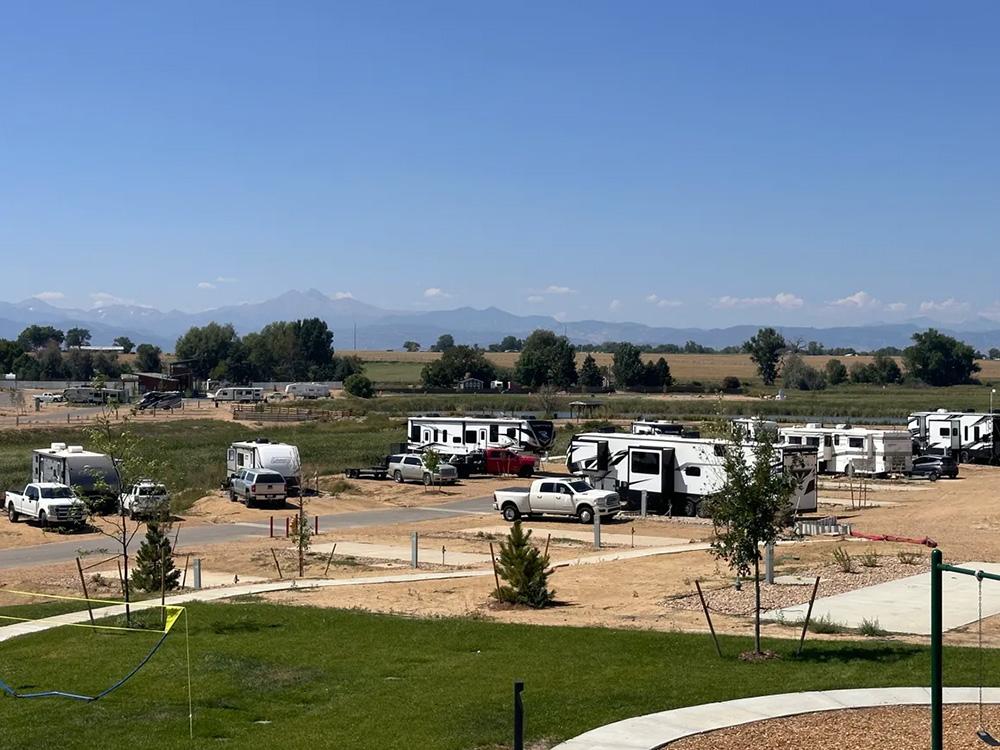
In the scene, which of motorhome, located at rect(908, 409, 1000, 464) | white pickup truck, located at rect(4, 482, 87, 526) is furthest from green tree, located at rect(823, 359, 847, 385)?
white pickup truck, located at rect(4, 482, 87, 526)

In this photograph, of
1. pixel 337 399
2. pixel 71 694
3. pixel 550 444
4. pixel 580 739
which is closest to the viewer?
pixel 580 739

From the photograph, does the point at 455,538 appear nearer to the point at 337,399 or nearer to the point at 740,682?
the point at 740,682

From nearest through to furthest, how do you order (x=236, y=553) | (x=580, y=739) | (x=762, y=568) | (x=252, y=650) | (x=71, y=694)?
(x=580, y=739) < (x=71, y=694) < (x=252, y=650) < (x=762, y=568) < (x=236, y=553)

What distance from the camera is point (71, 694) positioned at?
16.3 meters

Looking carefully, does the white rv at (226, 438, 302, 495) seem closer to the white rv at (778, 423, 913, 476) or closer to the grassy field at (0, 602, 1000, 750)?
the white rv at (778, 423, 913, 476)

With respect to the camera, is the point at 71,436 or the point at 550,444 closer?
the point at 550,444

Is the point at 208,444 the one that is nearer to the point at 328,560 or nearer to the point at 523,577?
the point at 328,560

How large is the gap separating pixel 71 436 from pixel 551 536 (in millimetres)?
50997

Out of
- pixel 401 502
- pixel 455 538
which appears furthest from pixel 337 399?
pixel 455 538

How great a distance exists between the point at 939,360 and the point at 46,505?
158579mm

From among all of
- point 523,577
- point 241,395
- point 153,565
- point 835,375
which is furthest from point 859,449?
point 835,375

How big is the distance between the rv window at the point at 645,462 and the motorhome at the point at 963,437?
26.8 m

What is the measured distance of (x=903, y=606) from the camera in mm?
23625

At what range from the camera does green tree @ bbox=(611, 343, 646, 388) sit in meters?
168
